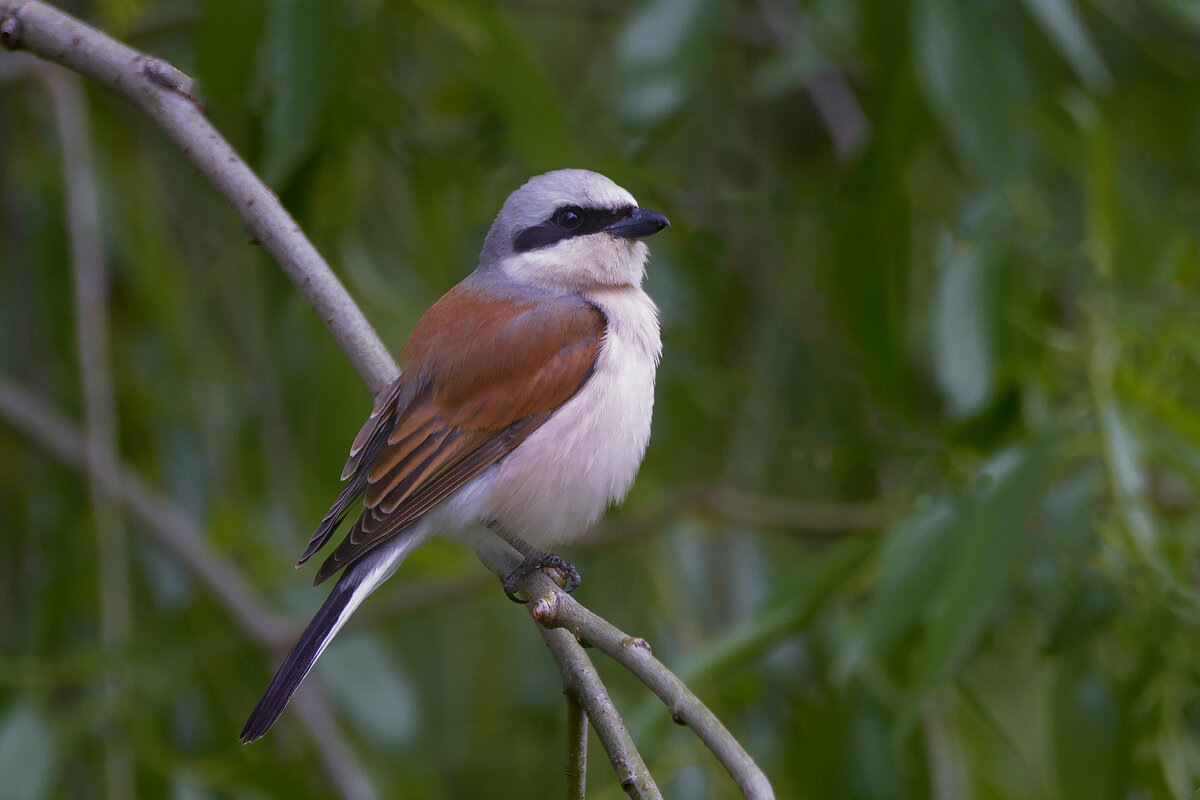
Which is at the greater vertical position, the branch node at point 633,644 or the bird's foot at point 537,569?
the branch node at point 633,644

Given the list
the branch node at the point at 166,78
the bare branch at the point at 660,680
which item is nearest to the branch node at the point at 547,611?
the bare branch at the point at 660,680

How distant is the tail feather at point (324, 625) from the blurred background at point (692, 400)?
0.57 m

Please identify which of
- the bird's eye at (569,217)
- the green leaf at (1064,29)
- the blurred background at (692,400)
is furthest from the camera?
the bird's eye at (569,217)

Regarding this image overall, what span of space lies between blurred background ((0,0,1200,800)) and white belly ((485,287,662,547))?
374 millimetres

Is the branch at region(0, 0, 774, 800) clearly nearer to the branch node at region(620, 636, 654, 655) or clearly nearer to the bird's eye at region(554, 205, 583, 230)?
the branch node at region(620, 636, 654, 655)

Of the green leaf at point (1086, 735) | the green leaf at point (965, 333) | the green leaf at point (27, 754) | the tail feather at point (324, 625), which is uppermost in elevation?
the tail feather at point (324, 625)

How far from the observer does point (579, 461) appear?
87.7 inches

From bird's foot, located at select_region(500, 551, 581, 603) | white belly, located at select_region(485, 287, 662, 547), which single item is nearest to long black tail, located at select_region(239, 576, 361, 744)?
bird's foot, located at select_region(500, 551, 581, 603)

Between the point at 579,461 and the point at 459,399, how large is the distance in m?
0.24

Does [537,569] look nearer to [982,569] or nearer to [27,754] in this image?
[982,569]

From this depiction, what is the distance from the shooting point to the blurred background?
2283mm

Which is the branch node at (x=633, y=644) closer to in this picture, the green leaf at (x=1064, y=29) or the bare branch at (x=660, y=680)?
the bare branch at (x=660, y=680)

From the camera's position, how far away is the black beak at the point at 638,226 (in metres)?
2.43

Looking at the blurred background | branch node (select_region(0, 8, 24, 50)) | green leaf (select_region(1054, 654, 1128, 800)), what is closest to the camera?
branch node (select_region(0, 8, 24, 50))
